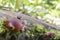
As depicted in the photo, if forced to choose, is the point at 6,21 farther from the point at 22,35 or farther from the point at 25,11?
the point at 25,11

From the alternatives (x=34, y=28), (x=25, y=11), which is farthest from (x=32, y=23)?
(x=25, y=11)

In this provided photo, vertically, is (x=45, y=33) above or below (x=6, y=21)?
below

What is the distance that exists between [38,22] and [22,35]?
27 centimetres

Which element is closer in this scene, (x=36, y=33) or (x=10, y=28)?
(x=10, y=28)

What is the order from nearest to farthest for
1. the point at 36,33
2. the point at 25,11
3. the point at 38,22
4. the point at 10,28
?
the point at 10,28, the point at 36,33, the point at 38,22, the point at 25,11

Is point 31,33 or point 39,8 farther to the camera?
point 39,8

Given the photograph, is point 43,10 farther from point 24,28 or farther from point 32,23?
point 24,28

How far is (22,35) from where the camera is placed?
53.1 inches

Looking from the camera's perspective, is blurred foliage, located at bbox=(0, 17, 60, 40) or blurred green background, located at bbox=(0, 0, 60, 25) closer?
blurred foliage, located at bbox=(0, 17, 60, 40)

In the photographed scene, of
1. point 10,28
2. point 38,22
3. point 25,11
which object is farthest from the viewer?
point 25,11

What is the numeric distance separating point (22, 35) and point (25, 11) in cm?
47

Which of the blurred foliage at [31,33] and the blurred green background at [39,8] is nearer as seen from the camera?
the blurred foliage at [31,33]

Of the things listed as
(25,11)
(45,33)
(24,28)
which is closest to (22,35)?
(24,28)

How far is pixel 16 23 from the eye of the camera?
1.30 metres
